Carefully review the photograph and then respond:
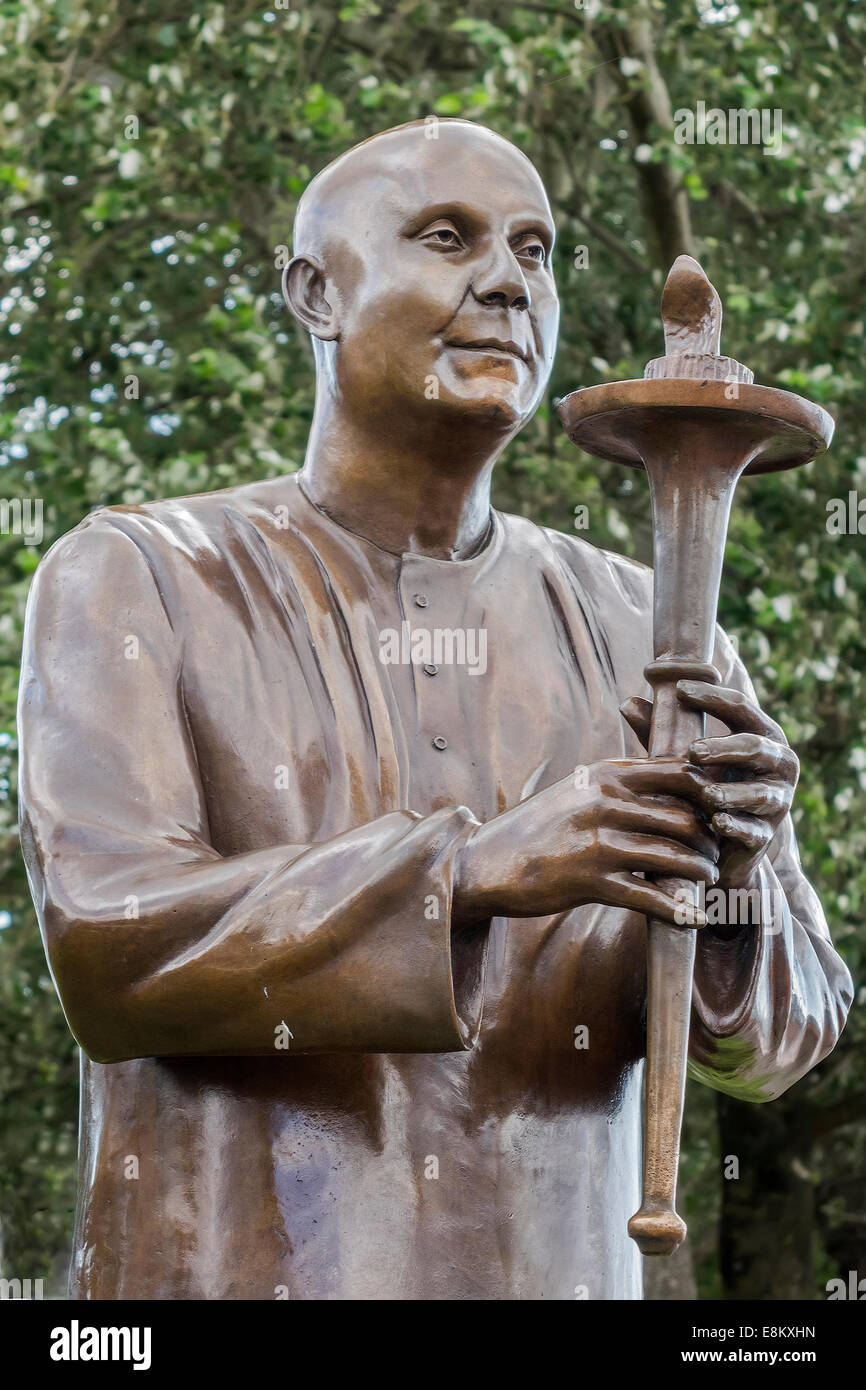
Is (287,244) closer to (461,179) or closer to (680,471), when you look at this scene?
(461,179)

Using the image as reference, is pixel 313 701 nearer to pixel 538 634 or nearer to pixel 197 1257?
pixel 538 634

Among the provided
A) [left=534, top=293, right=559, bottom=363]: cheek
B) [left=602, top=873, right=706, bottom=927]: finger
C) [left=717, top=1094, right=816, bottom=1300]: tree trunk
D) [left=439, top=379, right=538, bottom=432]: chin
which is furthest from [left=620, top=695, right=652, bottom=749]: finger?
[left=717, top=1094, right=816, bottom=1300]: tree trunk

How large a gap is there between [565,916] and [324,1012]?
65cm

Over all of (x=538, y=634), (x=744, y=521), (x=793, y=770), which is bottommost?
(x=793, y=770)

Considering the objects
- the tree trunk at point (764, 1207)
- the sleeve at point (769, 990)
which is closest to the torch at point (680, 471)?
the sleeve at point (769, 990)

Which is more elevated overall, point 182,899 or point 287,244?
point 287,244

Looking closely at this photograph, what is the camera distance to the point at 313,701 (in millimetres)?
4301

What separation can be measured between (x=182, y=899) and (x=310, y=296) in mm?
1276

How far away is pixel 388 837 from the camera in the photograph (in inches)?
151

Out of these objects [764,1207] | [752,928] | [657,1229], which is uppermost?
[752,928]

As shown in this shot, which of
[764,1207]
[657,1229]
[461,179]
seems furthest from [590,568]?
[764,1207]

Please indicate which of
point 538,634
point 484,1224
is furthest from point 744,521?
point 484,1224

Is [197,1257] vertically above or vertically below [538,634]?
below

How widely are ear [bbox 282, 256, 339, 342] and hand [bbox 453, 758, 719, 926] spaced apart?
119 cm
